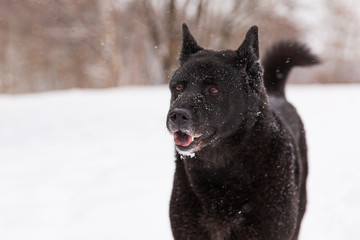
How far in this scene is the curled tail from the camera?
14.5 ft

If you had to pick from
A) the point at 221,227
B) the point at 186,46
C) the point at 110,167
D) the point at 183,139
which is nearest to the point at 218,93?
the point at 183,139

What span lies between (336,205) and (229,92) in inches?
113

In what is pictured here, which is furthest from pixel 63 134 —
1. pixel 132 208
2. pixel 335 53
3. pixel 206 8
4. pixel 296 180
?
pixel 335 53

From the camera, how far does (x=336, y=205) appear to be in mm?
5098

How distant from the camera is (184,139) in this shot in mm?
2801

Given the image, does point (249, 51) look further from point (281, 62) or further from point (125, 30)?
point (125, 30)

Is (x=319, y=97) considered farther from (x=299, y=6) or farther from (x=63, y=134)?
(x=299, y=6)

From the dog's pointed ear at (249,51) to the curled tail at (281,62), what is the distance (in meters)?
1.49

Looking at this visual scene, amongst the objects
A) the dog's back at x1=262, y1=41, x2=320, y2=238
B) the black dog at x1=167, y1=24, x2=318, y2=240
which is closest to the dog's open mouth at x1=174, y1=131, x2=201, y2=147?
the black dog at x1=167, y1=24, x2=318, y2=240

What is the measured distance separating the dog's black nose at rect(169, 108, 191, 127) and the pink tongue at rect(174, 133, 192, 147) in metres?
0.17

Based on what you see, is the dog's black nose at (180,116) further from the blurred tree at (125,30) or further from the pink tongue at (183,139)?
the blurred tree at (125,30)

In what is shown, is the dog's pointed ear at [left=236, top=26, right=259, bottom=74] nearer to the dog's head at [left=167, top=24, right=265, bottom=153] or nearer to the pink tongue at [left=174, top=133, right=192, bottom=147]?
the dog's head at [left=167, top=24, right=265, bottom=153]

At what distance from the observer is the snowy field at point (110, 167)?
185 inches

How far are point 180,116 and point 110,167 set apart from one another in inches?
185
